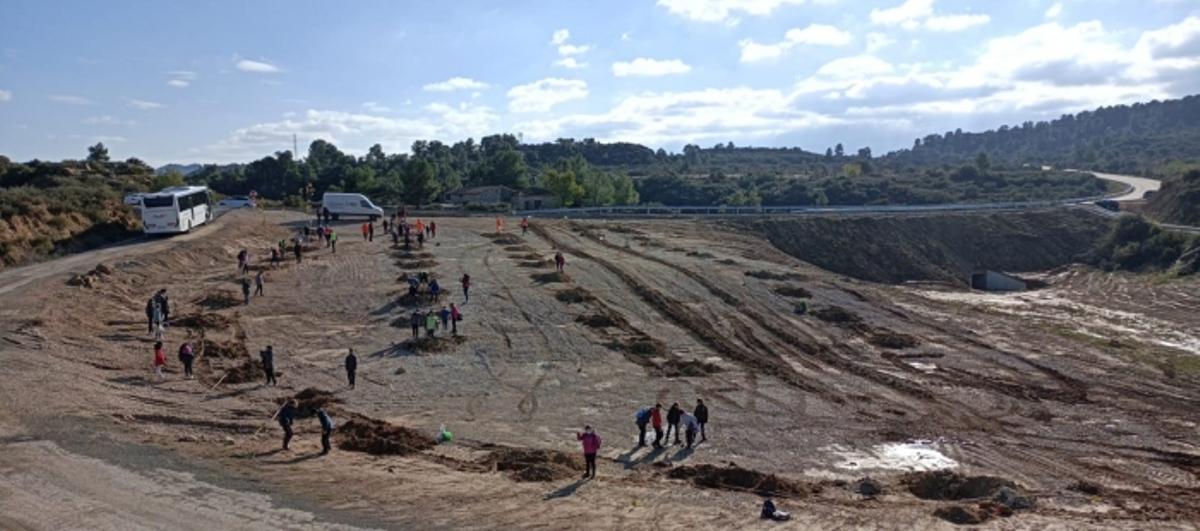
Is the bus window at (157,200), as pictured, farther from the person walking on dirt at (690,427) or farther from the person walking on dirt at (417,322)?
the person walking on dirt at (690,427)

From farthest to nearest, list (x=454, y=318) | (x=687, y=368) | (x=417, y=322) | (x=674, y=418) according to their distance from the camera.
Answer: (x=454, y=318) < (x=417, y=322) < (x=687, y=368) < (x=674, y=418)

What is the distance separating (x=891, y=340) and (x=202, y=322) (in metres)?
25.1

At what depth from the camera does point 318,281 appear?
42281 mm

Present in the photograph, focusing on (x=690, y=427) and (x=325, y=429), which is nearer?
(x=325, y=429)

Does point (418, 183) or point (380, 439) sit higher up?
point (418, 183)

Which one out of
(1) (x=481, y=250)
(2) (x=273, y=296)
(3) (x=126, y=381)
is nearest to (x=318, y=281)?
(2) (x=273, y=296)

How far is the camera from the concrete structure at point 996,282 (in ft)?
200

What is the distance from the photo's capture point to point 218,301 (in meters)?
36.3

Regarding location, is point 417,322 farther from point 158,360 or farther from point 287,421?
point 287,421

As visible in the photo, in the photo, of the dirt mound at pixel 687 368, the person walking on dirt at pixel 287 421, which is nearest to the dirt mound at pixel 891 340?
the dirt mound at pixel 687 368

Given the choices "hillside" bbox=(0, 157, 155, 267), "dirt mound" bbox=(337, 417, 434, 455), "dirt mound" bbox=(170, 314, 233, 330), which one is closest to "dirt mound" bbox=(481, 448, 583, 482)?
"dirt mound" bbox=(337, 417, 434, 455)

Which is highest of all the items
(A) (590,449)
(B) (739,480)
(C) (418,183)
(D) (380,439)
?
(C) (418,183)

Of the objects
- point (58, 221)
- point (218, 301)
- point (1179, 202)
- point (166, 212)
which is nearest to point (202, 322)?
point (218, 301)

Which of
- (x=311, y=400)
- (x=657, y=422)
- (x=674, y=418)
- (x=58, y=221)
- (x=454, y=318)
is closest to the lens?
(x=657, y=422)
